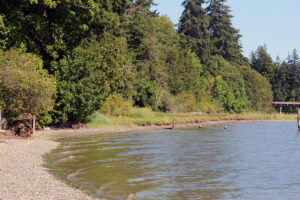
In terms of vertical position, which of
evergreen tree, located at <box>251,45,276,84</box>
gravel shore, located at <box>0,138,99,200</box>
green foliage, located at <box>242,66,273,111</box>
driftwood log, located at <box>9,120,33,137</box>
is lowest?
gravel shore, located at <box>0,138,99,200</box>

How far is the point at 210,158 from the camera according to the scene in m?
23.4

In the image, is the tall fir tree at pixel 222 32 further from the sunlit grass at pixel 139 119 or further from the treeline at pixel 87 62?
the sunlit grass at pixel 139 119

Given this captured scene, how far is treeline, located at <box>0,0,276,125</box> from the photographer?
27891mm

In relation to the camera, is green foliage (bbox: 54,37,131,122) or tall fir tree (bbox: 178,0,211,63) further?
tall fir tree (bbox: 178,0,211,63)

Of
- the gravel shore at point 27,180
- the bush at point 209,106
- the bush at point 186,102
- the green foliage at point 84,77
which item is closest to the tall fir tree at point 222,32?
the bush at point 209,106

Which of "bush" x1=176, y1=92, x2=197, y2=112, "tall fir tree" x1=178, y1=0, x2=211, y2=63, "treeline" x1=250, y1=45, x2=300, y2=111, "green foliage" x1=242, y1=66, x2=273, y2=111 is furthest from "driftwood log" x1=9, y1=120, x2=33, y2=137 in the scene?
"treeline" x1=250, y1=45, x2=300, y2=111

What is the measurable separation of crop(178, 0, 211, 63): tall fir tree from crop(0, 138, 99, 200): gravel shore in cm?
7384

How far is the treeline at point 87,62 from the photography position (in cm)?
2789

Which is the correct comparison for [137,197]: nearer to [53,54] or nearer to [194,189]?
[194,189]

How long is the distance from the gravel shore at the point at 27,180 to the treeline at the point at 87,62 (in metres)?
7.47

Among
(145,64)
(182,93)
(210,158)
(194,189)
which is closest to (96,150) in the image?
(210,158)

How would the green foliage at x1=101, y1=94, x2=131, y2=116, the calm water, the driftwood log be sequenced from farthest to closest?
the green foliage at x1=101, y1=94, x2=131, y2=116 → the driftwood log → the calm water

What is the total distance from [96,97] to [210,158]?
48.9 feet

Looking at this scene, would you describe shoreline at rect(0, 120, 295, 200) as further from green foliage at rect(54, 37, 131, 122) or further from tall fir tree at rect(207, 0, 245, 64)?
tall fir tree at rect(207, 0, 245, 64)
